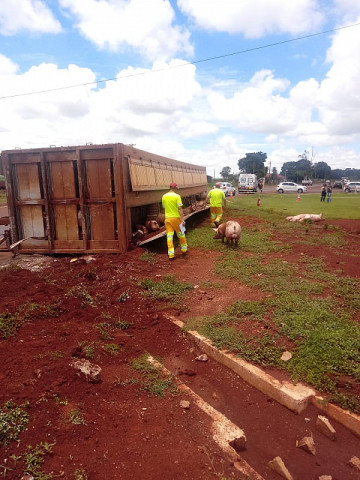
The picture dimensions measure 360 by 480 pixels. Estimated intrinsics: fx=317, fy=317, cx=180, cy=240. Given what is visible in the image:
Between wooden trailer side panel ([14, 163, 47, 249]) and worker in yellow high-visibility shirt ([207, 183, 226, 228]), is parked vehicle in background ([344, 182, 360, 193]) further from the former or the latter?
wooden trailer side panel ([14, 163, 47, 249])

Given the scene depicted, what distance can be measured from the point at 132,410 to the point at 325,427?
1.67 metres

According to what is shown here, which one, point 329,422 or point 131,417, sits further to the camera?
point 329,422

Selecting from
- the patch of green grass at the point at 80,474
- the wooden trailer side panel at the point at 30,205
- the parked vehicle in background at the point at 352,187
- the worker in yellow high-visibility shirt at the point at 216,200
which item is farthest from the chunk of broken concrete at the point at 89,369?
the parked vehicle in background at the point at 352,187

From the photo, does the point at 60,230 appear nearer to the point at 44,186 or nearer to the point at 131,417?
the point at 44,186

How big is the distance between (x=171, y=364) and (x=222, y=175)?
88555mm

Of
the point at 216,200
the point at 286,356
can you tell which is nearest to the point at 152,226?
the point at 216,200

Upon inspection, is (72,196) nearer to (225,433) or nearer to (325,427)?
(225,433)

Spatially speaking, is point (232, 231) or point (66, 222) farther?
point (232, 231)

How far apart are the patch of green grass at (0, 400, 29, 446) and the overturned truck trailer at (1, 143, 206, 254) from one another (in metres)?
5.33

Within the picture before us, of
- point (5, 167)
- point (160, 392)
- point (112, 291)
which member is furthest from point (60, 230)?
point (160, 392)

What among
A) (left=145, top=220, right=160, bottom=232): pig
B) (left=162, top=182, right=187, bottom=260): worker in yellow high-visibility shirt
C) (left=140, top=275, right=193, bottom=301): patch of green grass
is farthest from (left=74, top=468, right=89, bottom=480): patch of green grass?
(left=145, top=220, right=160, bottom=232): pig

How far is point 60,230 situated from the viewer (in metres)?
8.04

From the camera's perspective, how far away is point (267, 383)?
3.19 metres

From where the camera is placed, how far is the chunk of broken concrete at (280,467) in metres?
2.29
